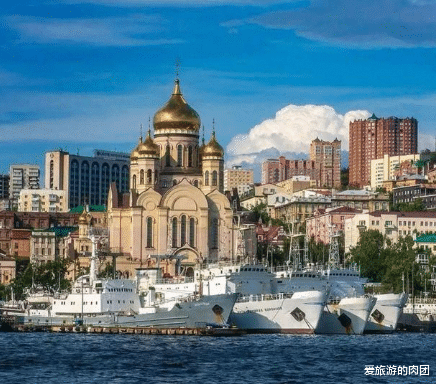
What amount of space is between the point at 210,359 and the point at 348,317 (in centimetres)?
2981

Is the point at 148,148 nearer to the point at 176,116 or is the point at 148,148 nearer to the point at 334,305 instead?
the point at 176,116

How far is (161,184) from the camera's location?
152250mm

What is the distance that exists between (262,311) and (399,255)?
4313 cm

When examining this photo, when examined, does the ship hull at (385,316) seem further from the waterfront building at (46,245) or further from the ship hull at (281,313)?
the waterfront building at (46,245)

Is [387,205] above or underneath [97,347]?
above

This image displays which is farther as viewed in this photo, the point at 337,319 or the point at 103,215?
the point at 103,215

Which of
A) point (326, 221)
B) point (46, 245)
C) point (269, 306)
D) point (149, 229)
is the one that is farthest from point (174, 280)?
point (326, 221)

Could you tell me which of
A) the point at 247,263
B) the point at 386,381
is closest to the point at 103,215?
the point at 247,263

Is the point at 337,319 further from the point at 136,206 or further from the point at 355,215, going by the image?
the point at 355,215

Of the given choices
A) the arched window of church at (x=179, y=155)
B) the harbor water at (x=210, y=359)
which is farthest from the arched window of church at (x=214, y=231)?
the harbor water at (x=210, y=359)

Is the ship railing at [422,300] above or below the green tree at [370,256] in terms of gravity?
below

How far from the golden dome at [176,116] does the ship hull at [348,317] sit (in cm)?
4833

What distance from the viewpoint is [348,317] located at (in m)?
107

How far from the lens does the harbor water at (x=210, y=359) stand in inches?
2741
